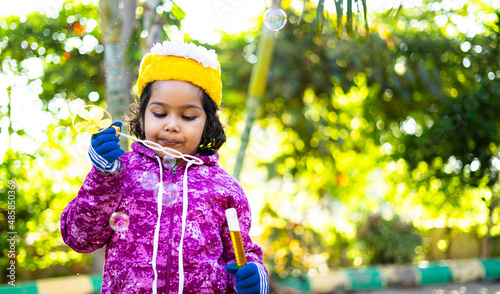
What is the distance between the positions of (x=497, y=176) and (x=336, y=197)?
6.95 ft

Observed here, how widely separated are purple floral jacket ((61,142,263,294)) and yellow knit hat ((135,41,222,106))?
0.78 ft

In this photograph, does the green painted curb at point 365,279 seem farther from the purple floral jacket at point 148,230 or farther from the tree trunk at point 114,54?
the purple floral jacket at point 148,230

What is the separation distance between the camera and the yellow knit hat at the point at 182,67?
1.55m

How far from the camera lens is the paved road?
4.93 meters

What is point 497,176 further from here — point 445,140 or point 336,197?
point 336,197

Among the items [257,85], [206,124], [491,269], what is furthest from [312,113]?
[206,124]

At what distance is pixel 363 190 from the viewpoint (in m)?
7.97

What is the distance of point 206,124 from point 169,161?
0.24m

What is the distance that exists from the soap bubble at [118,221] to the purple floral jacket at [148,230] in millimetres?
15

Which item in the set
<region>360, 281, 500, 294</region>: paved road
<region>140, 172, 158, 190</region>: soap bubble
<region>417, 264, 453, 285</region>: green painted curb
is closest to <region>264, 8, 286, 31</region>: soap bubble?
<region>140, 172, 158, 190</region>: soap bubble

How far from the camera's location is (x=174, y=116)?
1.47 m

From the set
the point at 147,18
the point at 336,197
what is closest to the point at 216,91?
the point at 147,18

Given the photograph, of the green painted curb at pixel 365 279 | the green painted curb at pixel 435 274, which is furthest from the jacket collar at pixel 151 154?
the green painted curb at pixel 435 274

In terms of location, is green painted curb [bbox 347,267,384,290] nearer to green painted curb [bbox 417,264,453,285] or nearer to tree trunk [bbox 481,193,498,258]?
green painted curb [bbox 417,264,453,285]
